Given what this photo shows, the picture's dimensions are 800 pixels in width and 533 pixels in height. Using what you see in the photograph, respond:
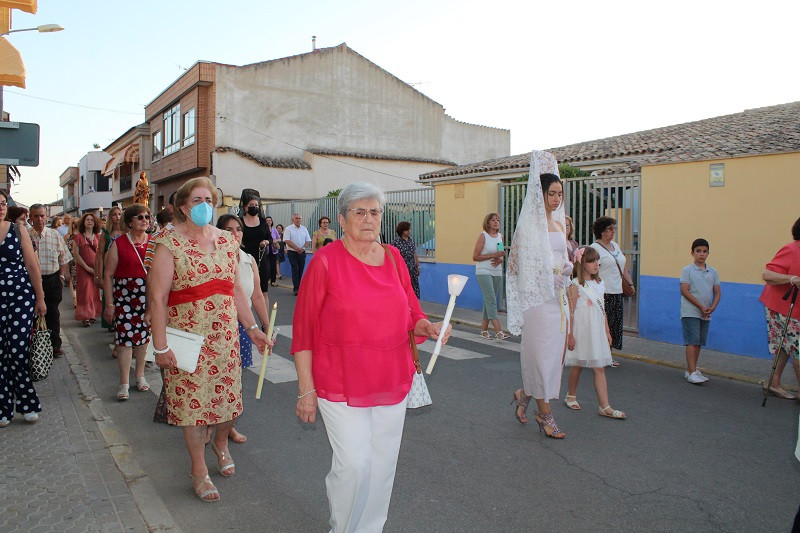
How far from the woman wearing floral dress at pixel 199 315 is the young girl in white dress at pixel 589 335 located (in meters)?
3.02

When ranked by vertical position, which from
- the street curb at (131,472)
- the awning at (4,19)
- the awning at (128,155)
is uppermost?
the awning at (128,155)

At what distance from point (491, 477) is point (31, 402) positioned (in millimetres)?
3884

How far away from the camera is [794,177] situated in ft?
28.4

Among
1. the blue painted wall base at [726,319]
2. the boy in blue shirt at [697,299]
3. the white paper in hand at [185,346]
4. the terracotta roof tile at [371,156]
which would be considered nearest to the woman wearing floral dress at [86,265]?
the white paper in hand at [185,346]

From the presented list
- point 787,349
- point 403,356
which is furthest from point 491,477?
point 787,349

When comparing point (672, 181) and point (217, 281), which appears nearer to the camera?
point (217, 281)

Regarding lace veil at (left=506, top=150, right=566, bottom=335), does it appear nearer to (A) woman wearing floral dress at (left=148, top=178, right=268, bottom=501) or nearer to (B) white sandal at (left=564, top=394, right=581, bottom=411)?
(B) white sandal at (left=564, top=394, right=581, bottom=411)

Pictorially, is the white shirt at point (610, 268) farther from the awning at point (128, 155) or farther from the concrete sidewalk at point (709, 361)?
the awning at point (128, 155)

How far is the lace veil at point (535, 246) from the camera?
511 centimetres

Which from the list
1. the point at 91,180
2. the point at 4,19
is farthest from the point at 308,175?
the point at 91,180

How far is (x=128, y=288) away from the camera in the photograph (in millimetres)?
6734

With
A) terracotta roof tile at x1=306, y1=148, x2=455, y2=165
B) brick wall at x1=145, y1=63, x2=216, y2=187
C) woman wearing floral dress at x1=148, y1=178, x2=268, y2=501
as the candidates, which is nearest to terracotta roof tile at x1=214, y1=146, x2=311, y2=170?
terracotta roof tile at x1=306, y1=148, x2=455, y2=165

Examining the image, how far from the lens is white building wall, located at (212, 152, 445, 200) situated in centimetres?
2737

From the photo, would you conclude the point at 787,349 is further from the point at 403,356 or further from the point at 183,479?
the point at 183,479
